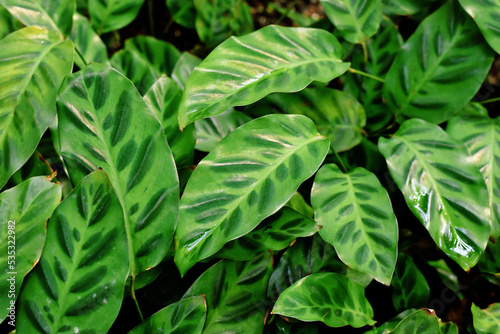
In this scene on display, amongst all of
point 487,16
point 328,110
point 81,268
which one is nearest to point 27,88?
point 81,268

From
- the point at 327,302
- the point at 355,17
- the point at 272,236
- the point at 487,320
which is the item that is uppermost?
the point at 355,17

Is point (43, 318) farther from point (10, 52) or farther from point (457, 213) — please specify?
point (457, 213)

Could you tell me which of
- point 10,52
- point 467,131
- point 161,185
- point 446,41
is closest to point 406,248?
point 467,131

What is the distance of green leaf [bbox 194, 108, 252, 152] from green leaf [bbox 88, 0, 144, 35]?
46 cm

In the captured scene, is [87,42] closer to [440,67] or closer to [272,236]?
[272,236]

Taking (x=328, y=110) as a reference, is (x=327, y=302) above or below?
below

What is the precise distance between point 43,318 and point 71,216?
0.65ft

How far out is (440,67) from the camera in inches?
39.1

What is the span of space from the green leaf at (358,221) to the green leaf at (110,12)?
0.78m

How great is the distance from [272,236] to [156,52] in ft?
2.37

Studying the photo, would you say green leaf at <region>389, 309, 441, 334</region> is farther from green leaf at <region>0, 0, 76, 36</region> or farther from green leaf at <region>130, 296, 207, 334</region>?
green leaf at <region>0, 0, 76, 36</region>

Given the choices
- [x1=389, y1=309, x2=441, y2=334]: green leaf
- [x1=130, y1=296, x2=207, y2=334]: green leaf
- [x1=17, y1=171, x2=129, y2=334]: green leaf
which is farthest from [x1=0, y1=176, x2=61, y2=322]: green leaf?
[x1=389, y1=309, x2=441, y2=334]: green leaf

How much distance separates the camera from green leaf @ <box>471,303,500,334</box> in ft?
2.80

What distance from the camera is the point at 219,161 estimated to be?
77 cm
